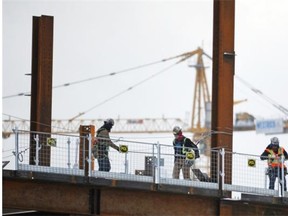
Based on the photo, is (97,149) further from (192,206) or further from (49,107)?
(49,107)

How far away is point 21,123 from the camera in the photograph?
119m

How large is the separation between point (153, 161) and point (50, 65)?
5.57 metres

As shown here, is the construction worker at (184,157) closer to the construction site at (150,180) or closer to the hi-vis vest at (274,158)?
the construction site at (150,180)

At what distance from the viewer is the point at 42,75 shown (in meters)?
25.7

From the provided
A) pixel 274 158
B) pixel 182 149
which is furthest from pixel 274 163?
pixel 182 149

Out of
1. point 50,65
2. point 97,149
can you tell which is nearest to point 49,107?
point 50,65

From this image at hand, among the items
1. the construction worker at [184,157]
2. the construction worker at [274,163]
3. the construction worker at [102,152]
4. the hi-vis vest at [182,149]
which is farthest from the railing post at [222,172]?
the construction worker at [102,152]

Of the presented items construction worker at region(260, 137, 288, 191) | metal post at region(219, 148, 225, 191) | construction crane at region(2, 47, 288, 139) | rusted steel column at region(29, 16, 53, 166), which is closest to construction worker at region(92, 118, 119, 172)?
metal post at region(219, 148, 225, 191)

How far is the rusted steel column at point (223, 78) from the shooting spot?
2262 cm

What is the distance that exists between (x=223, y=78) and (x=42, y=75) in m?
5.20

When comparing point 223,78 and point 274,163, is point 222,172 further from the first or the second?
point 223,78

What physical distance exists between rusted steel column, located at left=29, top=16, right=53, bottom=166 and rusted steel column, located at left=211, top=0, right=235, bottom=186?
189 inches

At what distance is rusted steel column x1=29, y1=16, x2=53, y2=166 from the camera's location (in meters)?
25.6

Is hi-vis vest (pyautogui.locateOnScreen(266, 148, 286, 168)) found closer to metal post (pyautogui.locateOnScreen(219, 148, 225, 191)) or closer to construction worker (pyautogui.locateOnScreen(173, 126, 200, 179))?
metal post (pyautogui.locateOnScreen(219, 148, 225, 191))
